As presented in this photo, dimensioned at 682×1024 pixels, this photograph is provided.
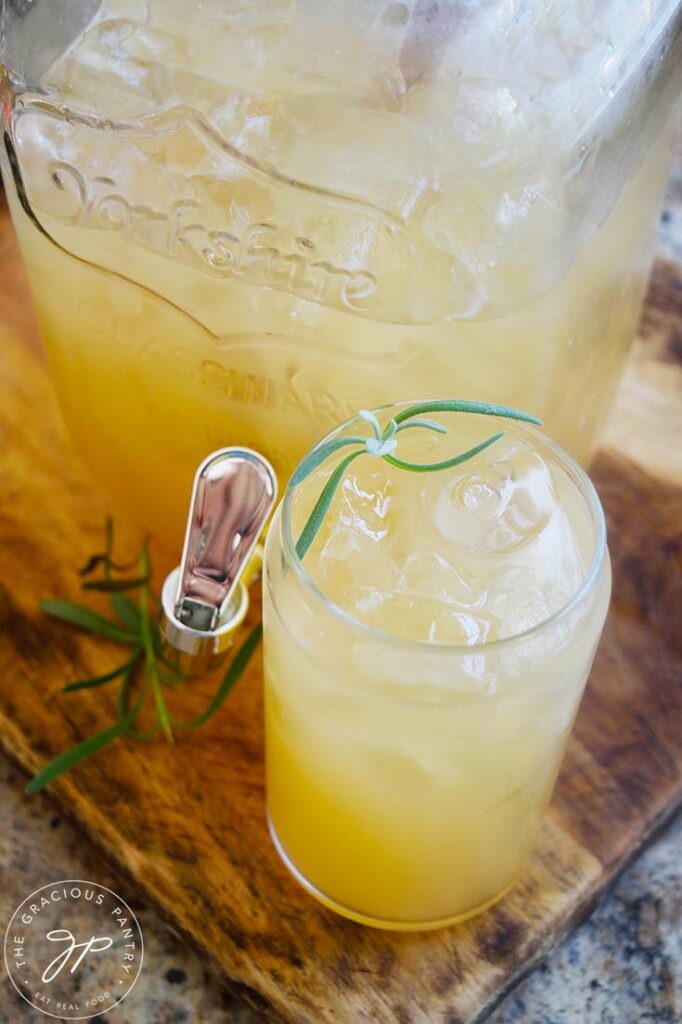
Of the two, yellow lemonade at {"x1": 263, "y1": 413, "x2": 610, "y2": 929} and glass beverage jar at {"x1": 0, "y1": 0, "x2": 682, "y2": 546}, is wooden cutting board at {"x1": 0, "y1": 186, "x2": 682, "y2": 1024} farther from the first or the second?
glass beverage jar at {"x1": 0, "y1": 0, "x2": 682, "y2": 546}

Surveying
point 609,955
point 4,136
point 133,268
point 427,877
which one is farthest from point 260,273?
point 609,955

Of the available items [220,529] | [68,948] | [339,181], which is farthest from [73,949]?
[339,181]

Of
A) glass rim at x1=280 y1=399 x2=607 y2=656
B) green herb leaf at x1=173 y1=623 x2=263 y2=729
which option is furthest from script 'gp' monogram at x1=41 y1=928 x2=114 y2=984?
glass rim at x1=280 y1=399 x2=607 y2=656

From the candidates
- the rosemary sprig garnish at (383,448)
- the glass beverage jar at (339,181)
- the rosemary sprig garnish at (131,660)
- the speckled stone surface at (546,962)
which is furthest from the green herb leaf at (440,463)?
the speckled stone surface at (546,962)

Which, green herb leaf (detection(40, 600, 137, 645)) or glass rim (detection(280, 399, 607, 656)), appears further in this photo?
green herb leaf (detection(40, 600, 137, 645))

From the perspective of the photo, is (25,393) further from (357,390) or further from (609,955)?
(609,955)

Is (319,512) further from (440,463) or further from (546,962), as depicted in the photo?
(546,962)

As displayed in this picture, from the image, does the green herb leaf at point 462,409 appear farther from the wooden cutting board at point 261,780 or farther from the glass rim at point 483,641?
the wooden cutting board at point 261,780

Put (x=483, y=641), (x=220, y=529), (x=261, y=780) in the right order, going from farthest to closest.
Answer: (x=261, y=780), (x=220, y=529), (x=483, y=641)
